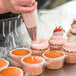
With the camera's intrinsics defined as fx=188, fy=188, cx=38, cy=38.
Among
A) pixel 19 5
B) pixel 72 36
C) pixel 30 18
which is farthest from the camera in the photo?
pixel 72 36

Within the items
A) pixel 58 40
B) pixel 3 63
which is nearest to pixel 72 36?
pixel 58 40

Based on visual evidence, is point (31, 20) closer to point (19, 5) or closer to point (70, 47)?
point (19, 5)

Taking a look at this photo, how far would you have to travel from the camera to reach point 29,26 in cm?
82

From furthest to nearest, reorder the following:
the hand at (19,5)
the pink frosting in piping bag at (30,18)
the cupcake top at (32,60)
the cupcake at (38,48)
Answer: the cupcake at (38,48)
the cupcake top at (32,60)
the pink frosting in piping bag at (30,18)
the hand at (19,5)

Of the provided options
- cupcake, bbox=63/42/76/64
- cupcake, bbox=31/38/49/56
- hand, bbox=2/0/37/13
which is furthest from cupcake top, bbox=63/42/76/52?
hand, bbox=2/0/37/13

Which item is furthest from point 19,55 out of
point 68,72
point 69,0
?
point 69,0

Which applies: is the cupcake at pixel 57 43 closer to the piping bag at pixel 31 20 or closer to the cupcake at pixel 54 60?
the cupcake at pixel 54 60

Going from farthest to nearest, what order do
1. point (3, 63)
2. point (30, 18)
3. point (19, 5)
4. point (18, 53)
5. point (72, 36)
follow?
point (72, 36) < point (18, 53) < point (3, 63) < point (30, 18) < point (19, 5)

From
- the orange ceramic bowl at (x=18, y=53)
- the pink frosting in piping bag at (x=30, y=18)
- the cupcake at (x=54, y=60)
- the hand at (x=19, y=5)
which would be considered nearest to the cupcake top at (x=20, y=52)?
the orange ceramic bowl at (x=18, y=53)

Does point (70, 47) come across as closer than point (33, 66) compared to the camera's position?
No

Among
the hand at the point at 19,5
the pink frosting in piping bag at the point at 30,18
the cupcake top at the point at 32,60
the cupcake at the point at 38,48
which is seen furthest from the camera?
the cupcake at the point at 38,48

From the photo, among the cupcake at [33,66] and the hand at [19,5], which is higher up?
the hand at [19,5]

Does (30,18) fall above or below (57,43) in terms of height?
above

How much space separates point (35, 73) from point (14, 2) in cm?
37
